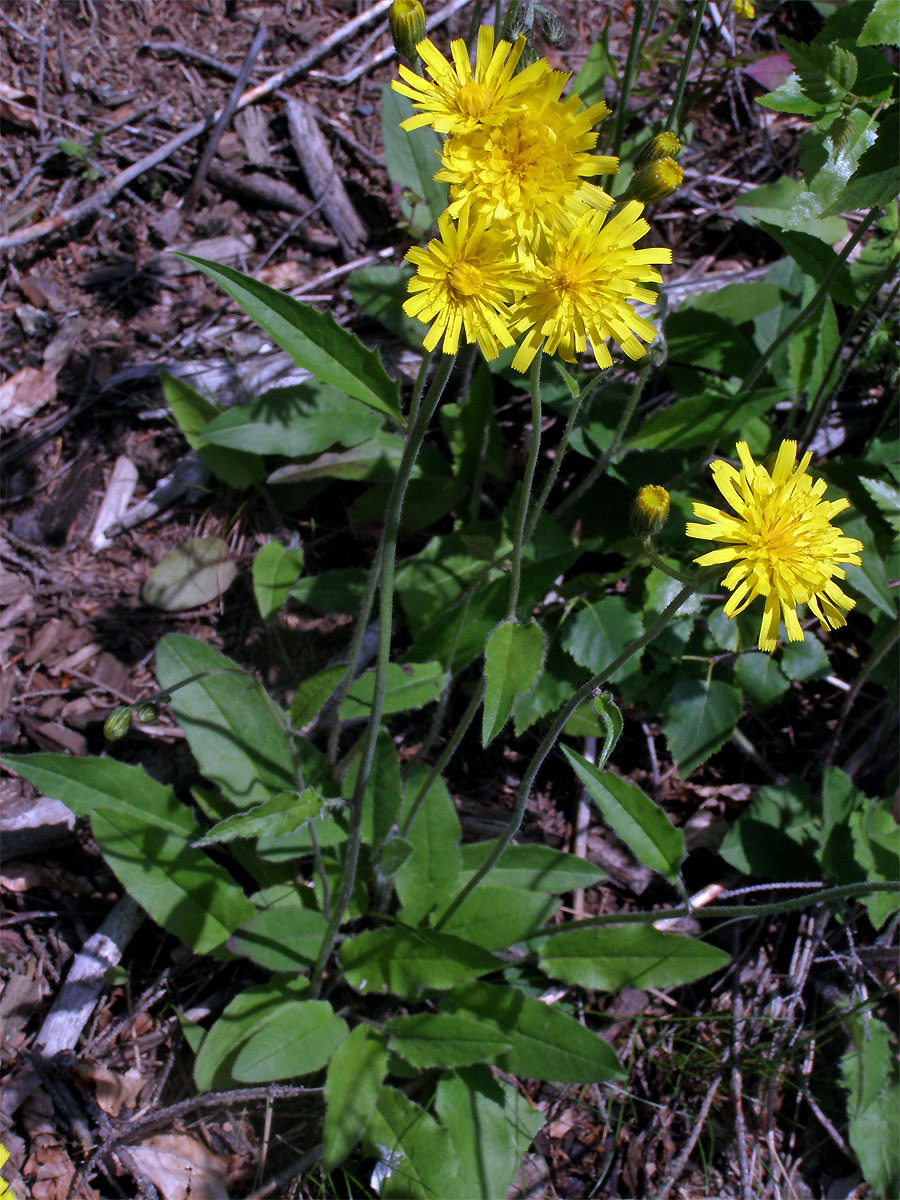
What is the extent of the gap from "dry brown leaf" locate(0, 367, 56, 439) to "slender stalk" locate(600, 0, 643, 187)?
8.33 ft

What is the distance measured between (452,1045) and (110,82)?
15.1 feet

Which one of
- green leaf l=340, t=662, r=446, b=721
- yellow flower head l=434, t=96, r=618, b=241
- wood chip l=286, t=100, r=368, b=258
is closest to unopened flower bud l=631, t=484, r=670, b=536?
yellow flower head l=434, t=96, r=618, b=241

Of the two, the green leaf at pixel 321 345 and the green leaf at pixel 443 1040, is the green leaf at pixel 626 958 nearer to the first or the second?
the green leaf at pixel 443 1040

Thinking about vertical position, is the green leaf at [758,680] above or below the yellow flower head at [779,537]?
below

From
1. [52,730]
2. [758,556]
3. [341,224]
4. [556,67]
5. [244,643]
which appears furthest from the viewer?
[556,67]

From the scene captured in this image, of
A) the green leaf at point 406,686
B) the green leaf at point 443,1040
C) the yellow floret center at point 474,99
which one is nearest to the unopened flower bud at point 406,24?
the yellow floret center at point 474,99

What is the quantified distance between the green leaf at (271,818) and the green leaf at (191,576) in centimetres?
154

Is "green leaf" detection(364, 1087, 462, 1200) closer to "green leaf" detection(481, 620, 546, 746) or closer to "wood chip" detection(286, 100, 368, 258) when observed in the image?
"green leaf" detection(481, 620, 546, 746)

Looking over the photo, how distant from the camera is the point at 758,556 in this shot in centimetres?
198

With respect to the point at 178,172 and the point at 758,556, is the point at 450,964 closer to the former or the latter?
the point at 758,556

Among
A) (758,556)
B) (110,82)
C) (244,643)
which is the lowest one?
(244,643)

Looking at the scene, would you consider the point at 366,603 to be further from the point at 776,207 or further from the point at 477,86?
the point at 776,207

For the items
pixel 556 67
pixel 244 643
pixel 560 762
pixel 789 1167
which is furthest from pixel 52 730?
pixel 556 67

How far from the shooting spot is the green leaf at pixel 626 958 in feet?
8.96
